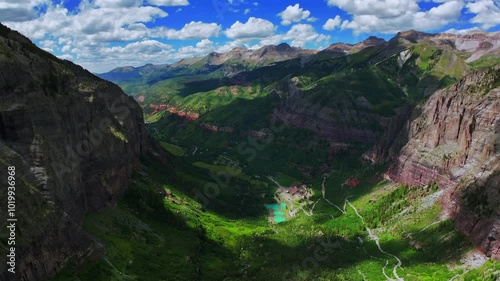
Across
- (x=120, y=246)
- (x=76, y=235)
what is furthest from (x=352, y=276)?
(x=76, y=235)

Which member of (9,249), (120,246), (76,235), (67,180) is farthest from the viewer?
(120,246)

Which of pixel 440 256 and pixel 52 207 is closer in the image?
pixel 52 207

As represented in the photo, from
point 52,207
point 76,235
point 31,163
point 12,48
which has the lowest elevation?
point 76,235

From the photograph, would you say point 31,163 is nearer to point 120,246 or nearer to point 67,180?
point 67,180

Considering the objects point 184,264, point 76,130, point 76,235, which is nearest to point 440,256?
point 184,264

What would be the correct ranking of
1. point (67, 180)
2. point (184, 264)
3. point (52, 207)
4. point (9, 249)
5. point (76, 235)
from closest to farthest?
point (9, 249) → point (52, 207) → point (76, 235) → point (67, 180) → point (184, 264)

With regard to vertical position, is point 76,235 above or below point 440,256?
above

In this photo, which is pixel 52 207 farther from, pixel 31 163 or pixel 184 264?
pixel 184 264
